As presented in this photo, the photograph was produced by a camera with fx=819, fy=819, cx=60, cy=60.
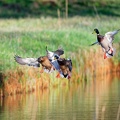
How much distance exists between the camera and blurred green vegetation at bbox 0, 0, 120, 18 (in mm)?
45719

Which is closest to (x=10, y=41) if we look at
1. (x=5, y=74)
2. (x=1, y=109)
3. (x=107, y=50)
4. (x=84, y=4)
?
(x=5, y=74)

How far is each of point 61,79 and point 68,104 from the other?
296cm

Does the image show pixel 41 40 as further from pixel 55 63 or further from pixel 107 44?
pixel 107 44

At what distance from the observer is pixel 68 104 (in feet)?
65.7

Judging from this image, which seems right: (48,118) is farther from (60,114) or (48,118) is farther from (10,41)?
(10,41)

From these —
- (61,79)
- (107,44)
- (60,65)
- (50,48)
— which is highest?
Result: (50,48)

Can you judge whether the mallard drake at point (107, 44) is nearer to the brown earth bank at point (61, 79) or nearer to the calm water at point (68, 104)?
the calm water at point (68, 104)

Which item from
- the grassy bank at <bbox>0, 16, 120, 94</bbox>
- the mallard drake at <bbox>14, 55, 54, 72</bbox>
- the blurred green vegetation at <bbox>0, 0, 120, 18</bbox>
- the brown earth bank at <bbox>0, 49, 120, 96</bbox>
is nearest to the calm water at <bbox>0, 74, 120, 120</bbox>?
the brown earth bank at <bbox>0, 49, 120, 96</bbox>

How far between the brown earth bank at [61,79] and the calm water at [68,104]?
0.20m

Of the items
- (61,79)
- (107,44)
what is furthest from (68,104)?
(107,44)

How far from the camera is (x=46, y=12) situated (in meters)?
47.0

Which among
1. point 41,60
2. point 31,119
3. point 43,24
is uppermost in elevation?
point 43,24

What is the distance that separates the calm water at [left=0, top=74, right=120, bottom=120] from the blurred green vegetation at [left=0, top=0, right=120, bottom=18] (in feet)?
70.9

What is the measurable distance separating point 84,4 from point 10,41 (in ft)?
89.5
